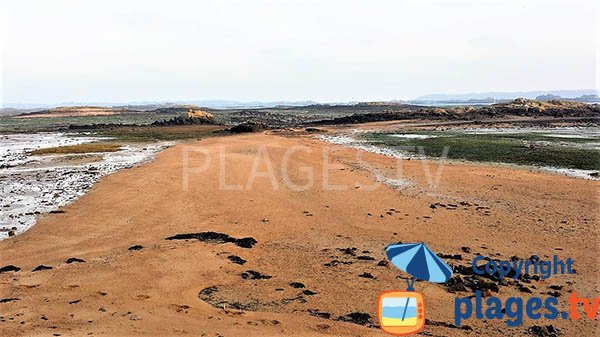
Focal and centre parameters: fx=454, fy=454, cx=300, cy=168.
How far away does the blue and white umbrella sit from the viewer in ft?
24.2

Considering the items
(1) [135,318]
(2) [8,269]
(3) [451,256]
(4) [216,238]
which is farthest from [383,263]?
(2) [8,269]

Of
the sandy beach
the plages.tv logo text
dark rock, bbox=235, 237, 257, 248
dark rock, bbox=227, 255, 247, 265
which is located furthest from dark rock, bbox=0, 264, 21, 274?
the plages.tv logo text

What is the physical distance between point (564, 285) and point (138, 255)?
9641 millimetres

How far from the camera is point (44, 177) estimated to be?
22141 millimetres

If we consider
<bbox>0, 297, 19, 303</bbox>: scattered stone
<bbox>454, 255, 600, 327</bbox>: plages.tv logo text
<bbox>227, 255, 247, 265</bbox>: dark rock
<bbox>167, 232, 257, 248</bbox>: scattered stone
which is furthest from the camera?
<bbox>167, 232, 257, 248</bbox>: scattered stone

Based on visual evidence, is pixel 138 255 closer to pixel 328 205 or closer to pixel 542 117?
pixel 328 205

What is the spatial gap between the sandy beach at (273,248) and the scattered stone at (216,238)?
0.06 metres

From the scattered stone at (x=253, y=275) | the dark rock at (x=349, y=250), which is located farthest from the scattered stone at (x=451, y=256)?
the scattered stone at (x=253, y=275)

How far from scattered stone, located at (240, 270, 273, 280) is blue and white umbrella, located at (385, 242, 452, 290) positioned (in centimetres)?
325

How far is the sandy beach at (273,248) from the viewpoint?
8.01 m

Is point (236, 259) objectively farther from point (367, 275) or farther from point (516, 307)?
point (516, 307)

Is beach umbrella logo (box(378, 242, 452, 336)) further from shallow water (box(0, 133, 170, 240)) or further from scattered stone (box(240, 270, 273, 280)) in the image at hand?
shallow water (box(0, 133, 170, 240))

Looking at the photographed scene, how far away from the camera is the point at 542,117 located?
6084cm
